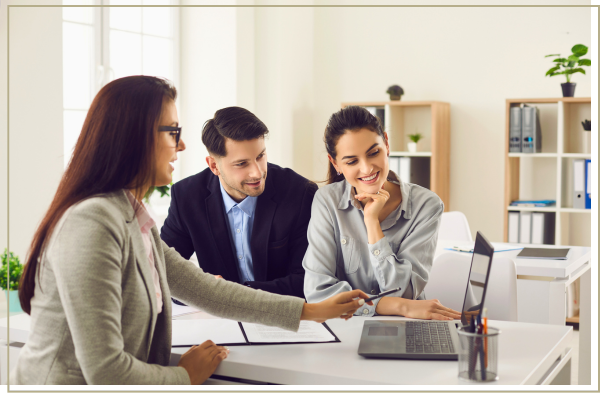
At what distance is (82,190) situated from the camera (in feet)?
3.92

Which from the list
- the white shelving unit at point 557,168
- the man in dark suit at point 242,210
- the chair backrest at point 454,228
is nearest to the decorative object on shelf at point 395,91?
the white shelving unit at point 557,168

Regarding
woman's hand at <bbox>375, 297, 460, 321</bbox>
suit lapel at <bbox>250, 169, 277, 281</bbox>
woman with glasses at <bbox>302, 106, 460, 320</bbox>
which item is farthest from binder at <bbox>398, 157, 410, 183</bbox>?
woman's hand at <bbox>375, 297, 460, 321</bbox>

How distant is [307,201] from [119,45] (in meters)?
2.63

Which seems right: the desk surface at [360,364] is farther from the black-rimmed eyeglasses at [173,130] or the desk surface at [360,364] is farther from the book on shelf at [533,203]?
the book on shelf at [533,203]

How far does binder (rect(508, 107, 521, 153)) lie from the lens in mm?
4309

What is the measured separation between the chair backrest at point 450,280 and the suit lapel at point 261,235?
60cm

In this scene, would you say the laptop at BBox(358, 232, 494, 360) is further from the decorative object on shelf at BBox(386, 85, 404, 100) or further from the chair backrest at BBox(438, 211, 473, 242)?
the decorative object on shelf at BBox(386, 85, 404, 100)

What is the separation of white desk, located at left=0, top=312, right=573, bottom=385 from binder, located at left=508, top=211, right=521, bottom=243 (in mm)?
2933

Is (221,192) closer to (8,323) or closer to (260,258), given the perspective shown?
A: (260,258)

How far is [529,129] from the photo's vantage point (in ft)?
14.1

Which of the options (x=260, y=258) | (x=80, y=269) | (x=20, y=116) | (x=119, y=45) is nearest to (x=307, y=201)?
(x=260, y=258)

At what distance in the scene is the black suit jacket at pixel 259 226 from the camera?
2211mm

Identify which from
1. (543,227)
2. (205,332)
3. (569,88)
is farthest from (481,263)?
(569,88)

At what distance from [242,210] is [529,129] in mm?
2806
